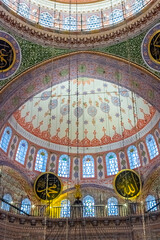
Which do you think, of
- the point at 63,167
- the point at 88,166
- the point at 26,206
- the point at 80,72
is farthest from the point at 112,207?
the point at 80,72

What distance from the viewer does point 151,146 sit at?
14016 millimetres

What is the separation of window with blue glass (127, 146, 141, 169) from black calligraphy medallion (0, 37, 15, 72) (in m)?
8.03

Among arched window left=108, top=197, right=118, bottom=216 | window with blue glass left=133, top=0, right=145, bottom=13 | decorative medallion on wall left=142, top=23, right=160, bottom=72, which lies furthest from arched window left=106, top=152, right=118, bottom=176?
window with blue glass left=133, top=0, right=145, bottom=13

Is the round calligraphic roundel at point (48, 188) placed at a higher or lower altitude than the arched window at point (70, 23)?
lower

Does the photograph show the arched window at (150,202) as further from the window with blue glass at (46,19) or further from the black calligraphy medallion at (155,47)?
the window with blue glass at (46,19)

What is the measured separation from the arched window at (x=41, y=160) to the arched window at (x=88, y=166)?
229cm

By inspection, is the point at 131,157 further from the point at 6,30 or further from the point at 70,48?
the point at 6,30

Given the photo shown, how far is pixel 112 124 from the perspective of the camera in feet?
51.5

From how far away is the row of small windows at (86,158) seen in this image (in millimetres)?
13750

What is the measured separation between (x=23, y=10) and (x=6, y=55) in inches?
94.6

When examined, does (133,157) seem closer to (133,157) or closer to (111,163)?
(133,157)

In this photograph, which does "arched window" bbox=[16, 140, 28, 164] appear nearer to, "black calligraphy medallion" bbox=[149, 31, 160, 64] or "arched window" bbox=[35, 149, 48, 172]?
"arched window" bbox=[35, 149, 48, 172]

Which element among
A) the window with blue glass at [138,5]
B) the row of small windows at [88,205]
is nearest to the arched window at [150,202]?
the row of small windows at [88,205]

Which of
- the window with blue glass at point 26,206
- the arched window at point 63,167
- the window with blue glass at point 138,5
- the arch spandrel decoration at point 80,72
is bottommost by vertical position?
the window with blue glass at point 26,206
